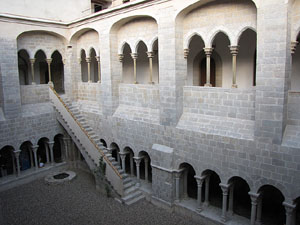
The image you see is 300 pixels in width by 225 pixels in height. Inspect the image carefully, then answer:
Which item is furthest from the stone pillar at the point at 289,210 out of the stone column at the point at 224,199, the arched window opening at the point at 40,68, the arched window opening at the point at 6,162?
the arched window opening at the point at 40,68

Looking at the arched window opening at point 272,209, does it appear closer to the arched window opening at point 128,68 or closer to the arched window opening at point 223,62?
the arched window opening at point 223,62

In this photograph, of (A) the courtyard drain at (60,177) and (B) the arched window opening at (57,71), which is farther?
(B) the arched window opening at (57,71)

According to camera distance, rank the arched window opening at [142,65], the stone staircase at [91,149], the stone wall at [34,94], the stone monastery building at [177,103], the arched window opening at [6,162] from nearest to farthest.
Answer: the stone monastery building at [177,103] → the stone staircase at [91,149] → the arched window opening at [6,162] → the stone wall at [34,94] → the arched window opening at [142,65]

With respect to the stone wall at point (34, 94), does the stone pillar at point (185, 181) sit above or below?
below

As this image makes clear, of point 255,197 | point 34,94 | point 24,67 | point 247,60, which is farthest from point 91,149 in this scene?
point 24,67

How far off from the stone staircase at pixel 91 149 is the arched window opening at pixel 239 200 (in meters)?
4.06

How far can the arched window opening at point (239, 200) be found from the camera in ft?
33.5

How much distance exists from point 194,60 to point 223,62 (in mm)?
1723

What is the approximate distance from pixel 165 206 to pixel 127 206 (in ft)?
5.35

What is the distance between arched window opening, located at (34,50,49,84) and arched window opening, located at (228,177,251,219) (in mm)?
14449

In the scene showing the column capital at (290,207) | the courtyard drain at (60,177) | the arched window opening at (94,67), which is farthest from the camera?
the arched window opening at (94,67)

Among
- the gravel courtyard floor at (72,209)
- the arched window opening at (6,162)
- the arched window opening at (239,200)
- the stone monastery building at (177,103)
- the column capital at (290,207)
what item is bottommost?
the gravel courtyard floor at (72,209)

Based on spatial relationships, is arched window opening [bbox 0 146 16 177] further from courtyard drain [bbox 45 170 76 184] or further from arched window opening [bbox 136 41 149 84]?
arched window opening [bbox 136 41 149 84]

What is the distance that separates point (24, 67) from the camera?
18984 millimetres
